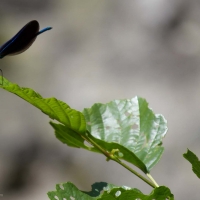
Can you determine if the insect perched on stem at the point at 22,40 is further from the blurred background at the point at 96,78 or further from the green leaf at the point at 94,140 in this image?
the blurred background at the point at 96,78

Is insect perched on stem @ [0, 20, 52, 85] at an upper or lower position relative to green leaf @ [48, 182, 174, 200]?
upper

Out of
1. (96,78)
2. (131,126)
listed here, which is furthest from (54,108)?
(96,78)

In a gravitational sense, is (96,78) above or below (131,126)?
above

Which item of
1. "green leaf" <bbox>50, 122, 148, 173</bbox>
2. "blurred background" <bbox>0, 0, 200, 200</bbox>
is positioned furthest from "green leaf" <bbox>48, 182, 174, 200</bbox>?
"blurred background" <bbox>0, 0, 200, 200</bbox>

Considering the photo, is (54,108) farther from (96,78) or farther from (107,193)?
(96,78)

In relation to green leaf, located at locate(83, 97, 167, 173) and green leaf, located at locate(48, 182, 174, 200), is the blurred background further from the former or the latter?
green leaf, located at locate(48, 182, 174, 200)

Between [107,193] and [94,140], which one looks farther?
[94,140]

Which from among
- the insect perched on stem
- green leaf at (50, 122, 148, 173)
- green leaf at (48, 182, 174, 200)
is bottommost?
green leaf at (48, 182, 174, 200)
